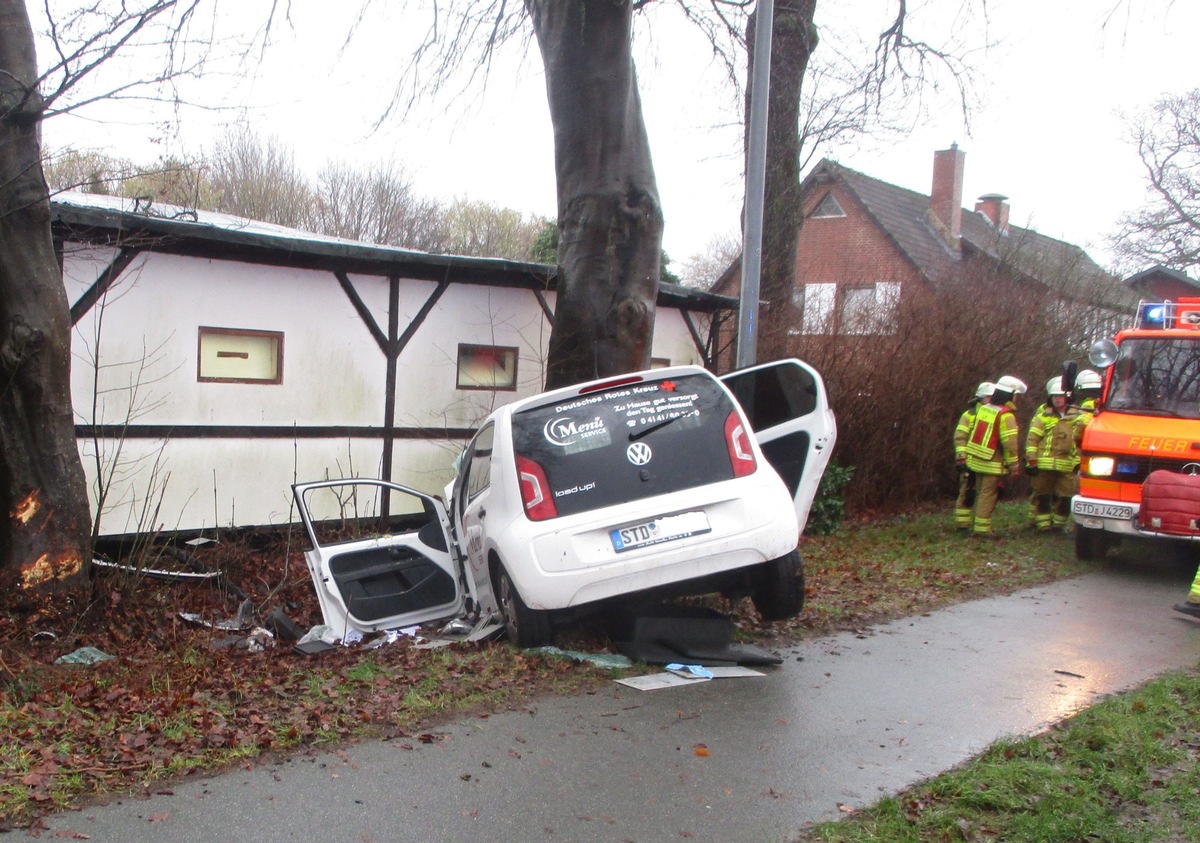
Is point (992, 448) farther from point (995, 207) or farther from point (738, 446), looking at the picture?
point (995, 207)

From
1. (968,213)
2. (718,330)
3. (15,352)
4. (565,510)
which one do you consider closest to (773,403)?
(565,510)

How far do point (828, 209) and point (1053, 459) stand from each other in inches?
954

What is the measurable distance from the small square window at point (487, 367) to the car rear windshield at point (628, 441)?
546cm

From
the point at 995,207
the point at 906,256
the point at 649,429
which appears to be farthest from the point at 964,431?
the point at 995,207

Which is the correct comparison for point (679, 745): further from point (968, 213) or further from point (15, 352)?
point (968, 213)

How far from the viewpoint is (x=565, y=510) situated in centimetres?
642

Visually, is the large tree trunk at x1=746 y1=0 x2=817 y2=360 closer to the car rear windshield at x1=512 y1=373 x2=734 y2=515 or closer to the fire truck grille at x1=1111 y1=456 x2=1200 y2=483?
the fire truck grille at x1=1111 y1=456 x2=1200 y2=483

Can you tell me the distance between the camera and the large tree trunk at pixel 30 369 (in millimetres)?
7223

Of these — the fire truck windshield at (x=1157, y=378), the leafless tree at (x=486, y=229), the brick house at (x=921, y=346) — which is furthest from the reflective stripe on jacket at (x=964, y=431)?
the leafless tree at (x=486, y=229)

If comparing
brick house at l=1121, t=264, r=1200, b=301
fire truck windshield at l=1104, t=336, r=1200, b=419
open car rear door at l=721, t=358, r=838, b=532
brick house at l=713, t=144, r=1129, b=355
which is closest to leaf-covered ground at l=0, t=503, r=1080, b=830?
open car rear door at l=721, t=358, r=838, b=532

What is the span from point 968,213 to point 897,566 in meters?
32.3

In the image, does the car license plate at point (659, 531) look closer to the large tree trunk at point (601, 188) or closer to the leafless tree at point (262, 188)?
the large tree trunk at point (601, 188)

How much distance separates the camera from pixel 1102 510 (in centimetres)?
1035

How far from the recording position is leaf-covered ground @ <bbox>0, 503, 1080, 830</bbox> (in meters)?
4.64
